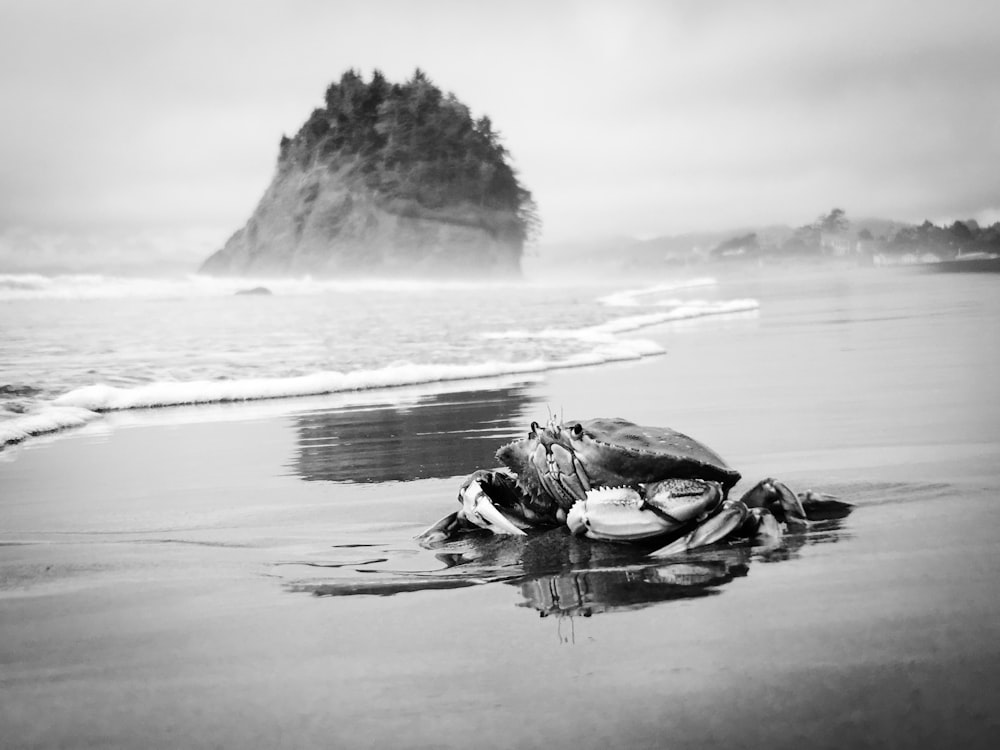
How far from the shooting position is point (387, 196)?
9344 centimetres

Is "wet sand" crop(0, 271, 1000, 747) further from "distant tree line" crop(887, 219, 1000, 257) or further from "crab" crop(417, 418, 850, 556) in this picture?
"distant tree line" crop(887, 219, 1000, 257)

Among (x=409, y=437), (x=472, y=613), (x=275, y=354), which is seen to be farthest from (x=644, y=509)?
(x=275, y=354)

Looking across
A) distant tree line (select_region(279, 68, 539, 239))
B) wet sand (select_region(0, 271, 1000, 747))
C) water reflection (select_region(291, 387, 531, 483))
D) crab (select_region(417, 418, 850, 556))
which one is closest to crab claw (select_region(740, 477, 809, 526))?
crab (select_region(417, 418, 850, 556))

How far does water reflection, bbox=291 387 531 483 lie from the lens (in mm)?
5125

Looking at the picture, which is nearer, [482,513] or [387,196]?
[482,513]

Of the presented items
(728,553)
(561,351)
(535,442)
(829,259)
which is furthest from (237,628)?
(829,259)

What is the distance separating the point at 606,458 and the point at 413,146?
Answer: 94.9 meters

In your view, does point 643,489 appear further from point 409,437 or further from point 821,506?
point 409,437

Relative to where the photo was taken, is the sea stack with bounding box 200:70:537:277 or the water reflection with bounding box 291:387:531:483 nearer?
the water reflection with bounding box 291:387:531:483

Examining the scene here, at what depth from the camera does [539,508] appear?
3.41m

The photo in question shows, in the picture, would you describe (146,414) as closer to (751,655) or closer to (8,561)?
(8,561)

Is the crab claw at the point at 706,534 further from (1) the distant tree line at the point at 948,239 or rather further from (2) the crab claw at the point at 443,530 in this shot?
(1) the distant tree line at the point at 948,239

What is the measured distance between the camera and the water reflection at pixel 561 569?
256 centimetres

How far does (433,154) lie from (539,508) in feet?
311
